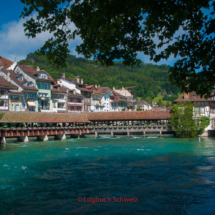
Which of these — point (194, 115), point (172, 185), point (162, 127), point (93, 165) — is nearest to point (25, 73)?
point (162, 127)

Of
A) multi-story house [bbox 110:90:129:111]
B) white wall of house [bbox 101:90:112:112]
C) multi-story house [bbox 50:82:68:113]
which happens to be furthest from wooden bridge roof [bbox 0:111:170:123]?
multi-story house [bbox 110:90:129:111]

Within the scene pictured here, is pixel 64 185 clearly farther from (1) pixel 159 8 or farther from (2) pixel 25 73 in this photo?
(2) pixel 25 73

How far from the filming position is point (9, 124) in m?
39.6

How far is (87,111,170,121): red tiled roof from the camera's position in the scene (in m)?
Result: 48.0

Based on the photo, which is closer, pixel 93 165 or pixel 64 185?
pixel 64 185

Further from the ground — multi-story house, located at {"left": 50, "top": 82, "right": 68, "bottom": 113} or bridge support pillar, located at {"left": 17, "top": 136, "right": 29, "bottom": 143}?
multi-story house, located at {"left": 50, "top": 82, "right": 68, "bottom": 113}

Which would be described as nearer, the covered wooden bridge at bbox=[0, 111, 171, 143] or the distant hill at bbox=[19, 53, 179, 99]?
the covered wooden bridge at bbox=[0, 111, 171, 143]

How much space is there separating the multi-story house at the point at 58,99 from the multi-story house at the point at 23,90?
5.27 meters

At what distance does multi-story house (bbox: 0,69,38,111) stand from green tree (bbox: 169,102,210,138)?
24743 millimetres

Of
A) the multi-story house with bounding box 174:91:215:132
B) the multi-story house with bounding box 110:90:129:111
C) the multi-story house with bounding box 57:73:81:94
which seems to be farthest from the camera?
the multi-story house with bounding box 110:90:129:111

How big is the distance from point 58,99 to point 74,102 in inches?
212

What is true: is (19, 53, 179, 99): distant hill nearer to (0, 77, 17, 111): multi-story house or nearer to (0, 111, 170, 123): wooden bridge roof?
(0, 111, 170, 123): wooden bridge roof

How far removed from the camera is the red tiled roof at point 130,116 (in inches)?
1889

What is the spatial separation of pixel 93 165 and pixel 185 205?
29.7ft
